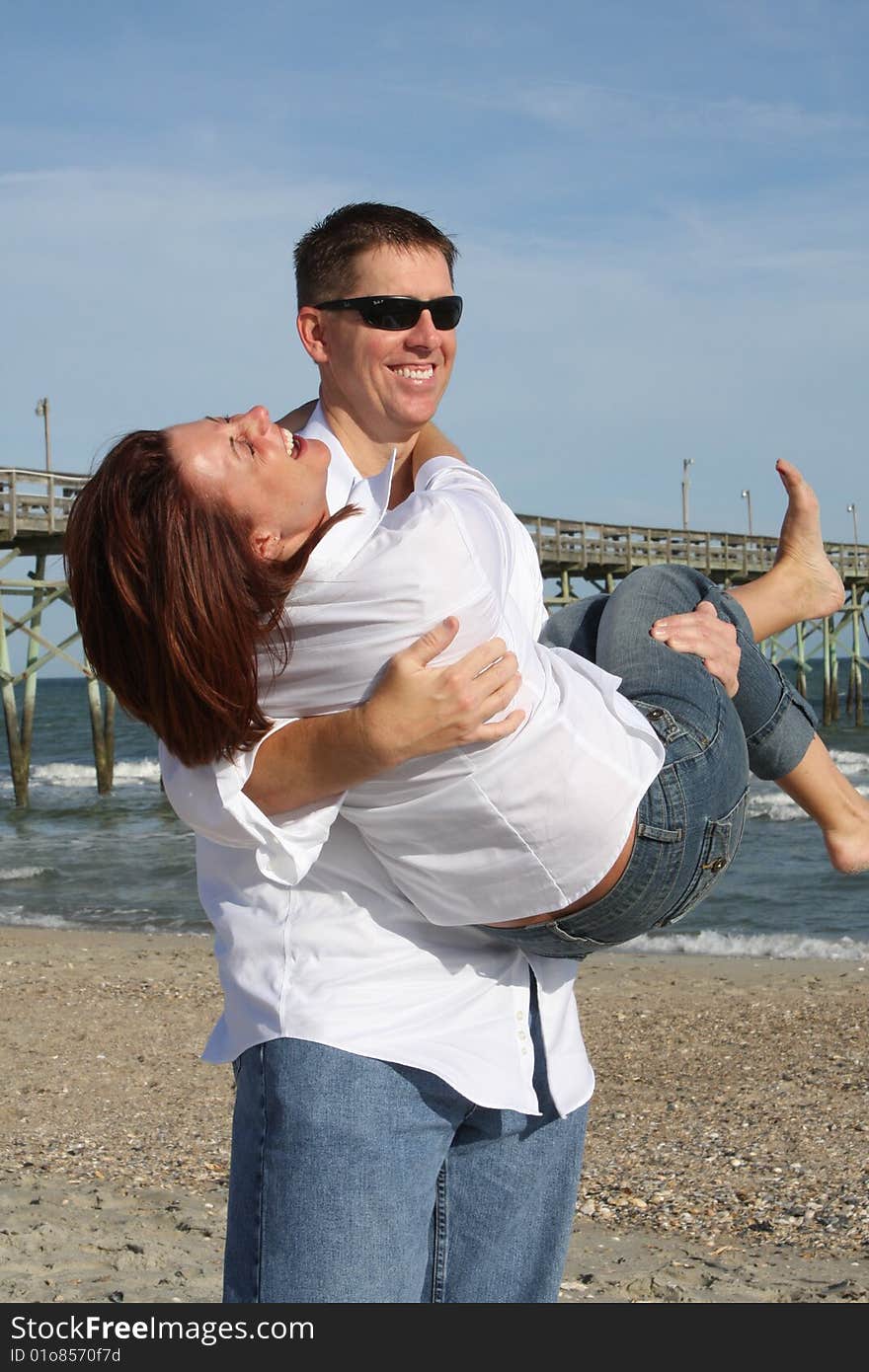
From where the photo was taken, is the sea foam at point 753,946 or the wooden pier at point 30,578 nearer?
the sea foam at point 753,946

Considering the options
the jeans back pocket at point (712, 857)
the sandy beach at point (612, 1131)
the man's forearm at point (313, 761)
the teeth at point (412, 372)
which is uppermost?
the teeth at point (412, 372)

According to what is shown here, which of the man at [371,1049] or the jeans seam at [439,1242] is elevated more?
the man at [371,1049]

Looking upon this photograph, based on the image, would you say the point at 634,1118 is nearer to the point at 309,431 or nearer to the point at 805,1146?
the point at 805,1146

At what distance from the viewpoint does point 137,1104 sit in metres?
6.98

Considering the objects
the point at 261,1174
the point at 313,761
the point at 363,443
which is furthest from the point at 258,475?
the point at 261,1174

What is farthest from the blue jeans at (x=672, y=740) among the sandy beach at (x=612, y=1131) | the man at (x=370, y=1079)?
the sandy beach at (x=612, y=1131)

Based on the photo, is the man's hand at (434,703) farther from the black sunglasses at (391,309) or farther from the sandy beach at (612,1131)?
the sandy beach at (612,1131)

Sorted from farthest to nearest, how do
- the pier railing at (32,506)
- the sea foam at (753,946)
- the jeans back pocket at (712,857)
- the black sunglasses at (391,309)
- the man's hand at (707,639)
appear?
the pier railing at (32,506) < the sea foam at (753,946) < the black sunglasses at (391,309) < the man's hand at (707,639) < the jeans back pocket at (712,857)

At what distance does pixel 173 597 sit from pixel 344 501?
16.3 inches

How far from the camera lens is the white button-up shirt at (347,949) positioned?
172 cm

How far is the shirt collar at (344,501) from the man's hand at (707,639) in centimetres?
45

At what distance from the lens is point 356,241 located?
227 cm
